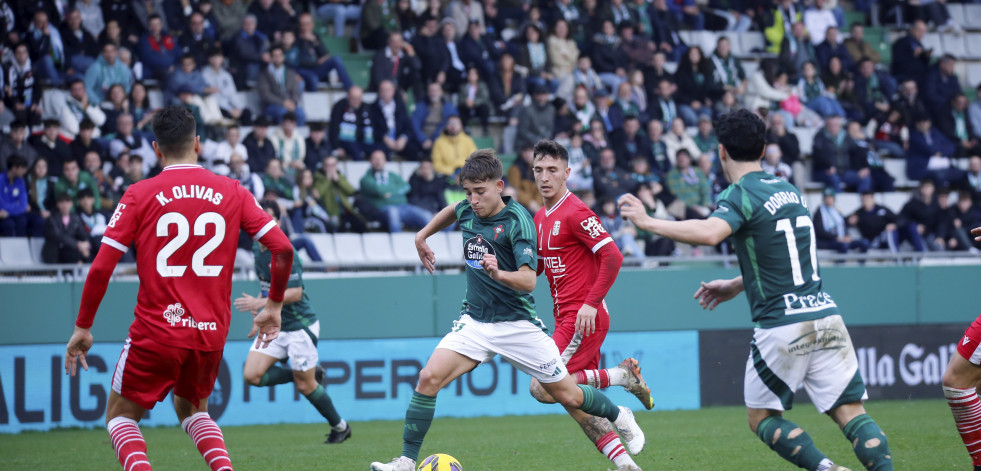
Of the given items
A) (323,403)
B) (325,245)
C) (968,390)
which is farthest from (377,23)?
(968,390)

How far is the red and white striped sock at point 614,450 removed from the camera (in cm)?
727

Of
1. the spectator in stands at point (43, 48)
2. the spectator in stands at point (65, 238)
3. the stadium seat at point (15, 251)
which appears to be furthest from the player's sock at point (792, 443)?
the spectator in stands at point (43, 48)

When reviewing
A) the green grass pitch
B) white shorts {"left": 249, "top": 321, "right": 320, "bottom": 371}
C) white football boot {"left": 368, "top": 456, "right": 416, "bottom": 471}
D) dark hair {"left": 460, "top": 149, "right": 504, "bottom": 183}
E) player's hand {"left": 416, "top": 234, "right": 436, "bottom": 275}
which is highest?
dark hair {"left": 460, "top": 149, "right": 504, "bottom": 183}

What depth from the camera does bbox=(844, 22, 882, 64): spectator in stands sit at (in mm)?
20697

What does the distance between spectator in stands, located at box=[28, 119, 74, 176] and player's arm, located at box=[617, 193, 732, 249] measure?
10935mm

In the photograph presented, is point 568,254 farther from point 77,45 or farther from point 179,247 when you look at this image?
point 77,45

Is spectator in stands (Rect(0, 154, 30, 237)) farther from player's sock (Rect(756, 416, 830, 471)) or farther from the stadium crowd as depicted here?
player's sock (Rect(756, 416, 830, 471))

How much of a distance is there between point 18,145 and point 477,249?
957 centimetres

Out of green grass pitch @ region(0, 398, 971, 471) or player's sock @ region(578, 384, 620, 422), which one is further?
green grass pitch @ region(0, 398, 971, 471)

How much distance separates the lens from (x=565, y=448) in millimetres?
9641

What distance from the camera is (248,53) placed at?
16.6 metres

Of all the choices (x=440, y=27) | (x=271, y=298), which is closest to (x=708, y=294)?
(x=271, y=298)

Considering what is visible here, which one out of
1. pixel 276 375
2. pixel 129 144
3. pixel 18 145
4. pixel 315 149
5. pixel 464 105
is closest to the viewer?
pixel 276 375

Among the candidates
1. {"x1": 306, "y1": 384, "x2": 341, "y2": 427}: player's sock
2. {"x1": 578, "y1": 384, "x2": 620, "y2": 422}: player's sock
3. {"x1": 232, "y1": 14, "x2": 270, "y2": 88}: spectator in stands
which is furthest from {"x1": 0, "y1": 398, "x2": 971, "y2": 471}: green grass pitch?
{"x1": 232, "y1": 14, "x2": 270, "y2": 88}: spectator in stands
